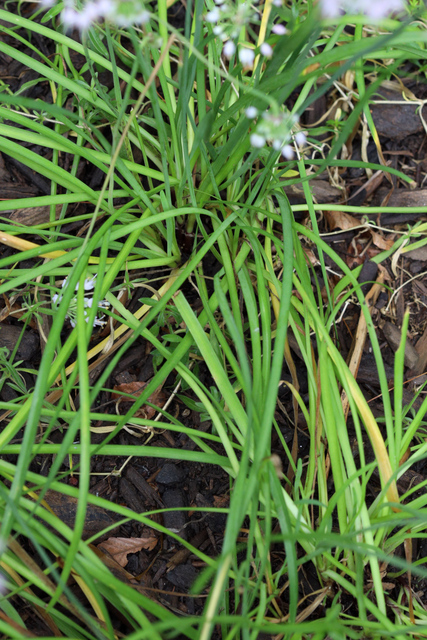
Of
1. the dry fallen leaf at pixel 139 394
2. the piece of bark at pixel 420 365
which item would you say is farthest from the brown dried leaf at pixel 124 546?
the piece of bark at pixel 420 365

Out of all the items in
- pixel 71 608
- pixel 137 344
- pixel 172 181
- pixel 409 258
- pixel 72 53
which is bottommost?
pixel 71 608

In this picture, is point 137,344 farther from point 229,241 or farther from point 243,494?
point 243,494

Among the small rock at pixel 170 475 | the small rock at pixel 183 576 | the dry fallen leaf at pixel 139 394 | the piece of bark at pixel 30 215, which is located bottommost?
the small rock at pixel 183 576

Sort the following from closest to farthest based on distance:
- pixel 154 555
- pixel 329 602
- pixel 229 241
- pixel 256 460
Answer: pixel 256 460
pixel 329 602
pixel 154 555
pixel 229 241

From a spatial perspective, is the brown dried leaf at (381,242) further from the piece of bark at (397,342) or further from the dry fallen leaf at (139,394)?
the dry fallen leaf at (139,394)

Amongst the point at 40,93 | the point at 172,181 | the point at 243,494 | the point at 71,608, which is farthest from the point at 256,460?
the point at 40,93

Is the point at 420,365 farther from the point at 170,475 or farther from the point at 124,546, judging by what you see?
the point at 124,546

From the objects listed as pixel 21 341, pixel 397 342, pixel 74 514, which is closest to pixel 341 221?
pixel 397 342

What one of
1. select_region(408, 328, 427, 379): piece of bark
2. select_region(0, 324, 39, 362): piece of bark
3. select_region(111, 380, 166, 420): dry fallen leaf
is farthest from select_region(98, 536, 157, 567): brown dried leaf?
select_region(408, 328, 427, 379): piece of bark

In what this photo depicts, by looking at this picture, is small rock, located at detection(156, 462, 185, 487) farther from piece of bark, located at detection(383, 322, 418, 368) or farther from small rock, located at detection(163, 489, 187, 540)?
piece of bark, located at detection(383, 322, 418, 368)
